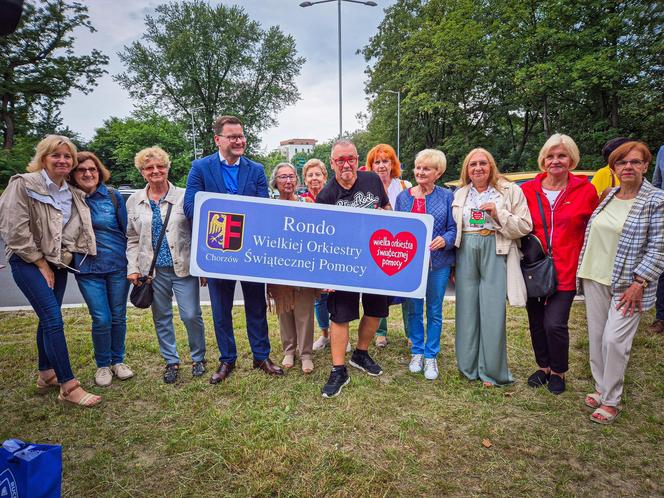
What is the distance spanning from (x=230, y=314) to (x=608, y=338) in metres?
3.08

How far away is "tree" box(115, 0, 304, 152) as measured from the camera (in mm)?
30609

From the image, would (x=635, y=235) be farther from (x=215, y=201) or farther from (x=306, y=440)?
(x=215, y=201)

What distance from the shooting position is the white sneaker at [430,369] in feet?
11.9

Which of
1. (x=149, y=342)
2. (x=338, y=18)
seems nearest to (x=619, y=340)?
(x=149, y=342)

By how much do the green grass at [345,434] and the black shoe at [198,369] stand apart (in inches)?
3.1

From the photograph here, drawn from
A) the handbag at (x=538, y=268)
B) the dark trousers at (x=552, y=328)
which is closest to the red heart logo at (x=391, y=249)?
the handbag at (x=538, y=268)

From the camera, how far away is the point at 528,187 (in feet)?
10.9

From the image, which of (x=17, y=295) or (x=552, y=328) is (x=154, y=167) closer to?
(x=552, y=328)

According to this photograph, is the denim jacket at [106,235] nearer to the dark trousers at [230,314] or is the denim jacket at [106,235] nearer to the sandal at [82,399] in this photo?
the dark trousers at [230,314]

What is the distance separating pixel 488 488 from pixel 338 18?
20.1 meters

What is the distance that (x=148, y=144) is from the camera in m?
28.5

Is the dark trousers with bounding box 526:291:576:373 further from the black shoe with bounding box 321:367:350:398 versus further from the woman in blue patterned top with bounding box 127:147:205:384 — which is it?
the woman in blue patterned top with bounding box 127:147:205:384

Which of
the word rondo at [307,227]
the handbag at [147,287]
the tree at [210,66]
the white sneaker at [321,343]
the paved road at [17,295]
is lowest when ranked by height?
the paved road at [17,295]

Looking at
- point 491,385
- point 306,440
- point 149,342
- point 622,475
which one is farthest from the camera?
point 149,342
